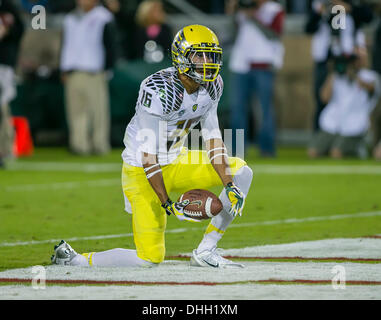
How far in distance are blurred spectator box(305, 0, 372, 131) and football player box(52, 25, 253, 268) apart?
7.60 m

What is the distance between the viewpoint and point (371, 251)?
6926 millimetres

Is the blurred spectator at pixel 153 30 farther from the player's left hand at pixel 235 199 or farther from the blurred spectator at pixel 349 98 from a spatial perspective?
the player's left hand at pixel 235 199

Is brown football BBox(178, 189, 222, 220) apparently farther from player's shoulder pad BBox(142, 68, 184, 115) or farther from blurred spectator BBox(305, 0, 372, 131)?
blurred spectator BBox(305, 0, 372, 131)

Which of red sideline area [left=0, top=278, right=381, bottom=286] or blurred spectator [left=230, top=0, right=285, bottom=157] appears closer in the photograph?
red sideline area [left=0, top=278, right=381, bottom=286]

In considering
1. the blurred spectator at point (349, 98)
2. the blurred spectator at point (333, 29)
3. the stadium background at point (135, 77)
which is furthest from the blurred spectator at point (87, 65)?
the blurred spectator at point (349, 98)

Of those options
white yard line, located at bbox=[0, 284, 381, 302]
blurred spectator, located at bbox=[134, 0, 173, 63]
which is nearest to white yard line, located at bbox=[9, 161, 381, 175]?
blurred spectator, located at bbox=[134, 0, 173, 63]

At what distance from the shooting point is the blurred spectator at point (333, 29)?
45.9ft

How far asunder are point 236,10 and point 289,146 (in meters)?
3.83

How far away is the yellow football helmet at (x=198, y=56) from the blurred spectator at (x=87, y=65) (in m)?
8.27

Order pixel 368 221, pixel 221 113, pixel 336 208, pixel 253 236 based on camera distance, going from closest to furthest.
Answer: pixel 253 236
pixel 368 221
pixel 336 208
pixel 221 113

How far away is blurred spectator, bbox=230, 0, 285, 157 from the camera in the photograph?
14086 millimetres

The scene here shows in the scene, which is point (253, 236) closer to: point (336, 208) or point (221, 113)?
point (336, 208)

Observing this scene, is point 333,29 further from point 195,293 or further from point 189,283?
point 195,293
